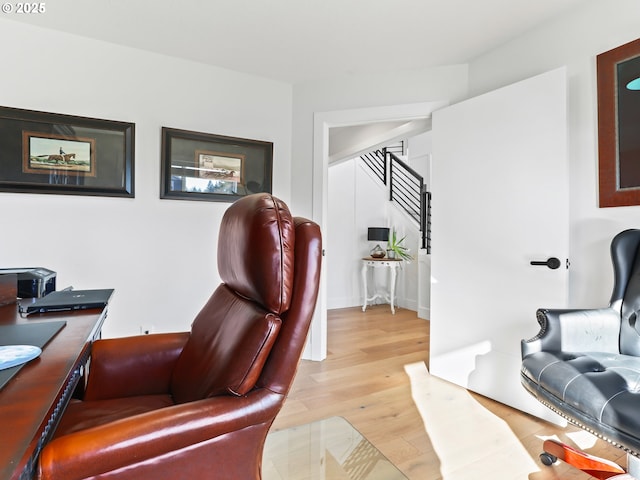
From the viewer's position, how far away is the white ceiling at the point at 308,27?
1970 mm

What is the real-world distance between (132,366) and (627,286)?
2.13 metres

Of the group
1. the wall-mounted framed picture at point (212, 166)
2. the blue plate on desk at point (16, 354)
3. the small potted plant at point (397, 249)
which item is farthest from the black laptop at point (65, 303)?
the small potted plant at point (397, 249)

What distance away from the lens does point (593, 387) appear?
1.17 metres

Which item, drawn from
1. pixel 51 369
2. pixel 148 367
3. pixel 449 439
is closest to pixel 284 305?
pixel 51 369

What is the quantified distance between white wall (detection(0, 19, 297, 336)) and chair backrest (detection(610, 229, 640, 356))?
2.49 m

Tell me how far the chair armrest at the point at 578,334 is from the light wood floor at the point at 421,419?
0.53 m

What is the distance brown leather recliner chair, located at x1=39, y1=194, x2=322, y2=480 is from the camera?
2.33 feet

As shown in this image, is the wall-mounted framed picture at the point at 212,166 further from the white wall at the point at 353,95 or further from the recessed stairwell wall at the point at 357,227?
the recessed stairwell wall at the point at 357,227

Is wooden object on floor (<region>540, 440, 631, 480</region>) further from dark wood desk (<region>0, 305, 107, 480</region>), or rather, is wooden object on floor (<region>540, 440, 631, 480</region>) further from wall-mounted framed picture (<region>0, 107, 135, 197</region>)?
wall-mounted framed picture (<region>0, 107, 135, 197</region>)

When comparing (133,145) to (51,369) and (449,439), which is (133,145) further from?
(449,439)

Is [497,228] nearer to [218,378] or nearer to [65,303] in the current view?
[218,378]

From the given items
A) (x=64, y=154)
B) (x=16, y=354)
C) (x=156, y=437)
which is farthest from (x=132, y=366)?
(x=64, y=154)

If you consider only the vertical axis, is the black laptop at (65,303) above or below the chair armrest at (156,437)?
above

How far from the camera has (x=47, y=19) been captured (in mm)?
2111
